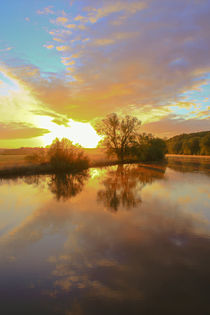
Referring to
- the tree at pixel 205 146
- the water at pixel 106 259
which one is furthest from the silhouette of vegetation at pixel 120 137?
the tree at pixel 205 146

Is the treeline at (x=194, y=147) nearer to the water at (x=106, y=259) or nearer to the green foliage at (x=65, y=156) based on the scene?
the green foliage at (x=65, y=156)

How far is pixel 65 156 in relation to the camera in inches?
1183

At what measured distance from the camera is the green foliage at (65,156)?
29.2 m

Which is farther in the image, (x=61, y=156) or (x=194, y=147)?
(x=194, y=147)

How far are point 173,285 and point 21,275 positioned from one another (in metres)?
3.74

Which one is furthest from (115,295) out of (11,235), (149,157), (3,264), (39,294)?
(149,157)

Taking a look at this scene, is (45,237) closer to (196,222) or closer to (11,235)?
(11,235)

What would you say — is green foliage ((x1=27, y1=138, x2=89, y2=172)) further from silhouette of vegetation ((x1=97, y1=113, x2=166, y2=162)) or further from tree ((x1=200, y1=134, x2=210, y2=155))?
tree ((x1=200, y1=134, x2=210, y2=155))

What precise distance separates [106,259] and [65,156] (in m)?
25.2

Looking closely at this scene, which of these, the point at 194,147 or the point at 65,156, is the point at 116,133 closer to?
the point at 65,156

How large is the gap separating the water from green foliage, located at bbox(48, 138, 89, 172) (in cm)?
1828

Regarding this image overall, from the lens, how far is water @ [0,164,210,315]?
4.11m

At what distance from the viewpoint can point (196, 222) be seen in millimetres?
8578

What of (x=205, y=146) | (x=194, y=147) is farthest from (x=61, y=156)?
(x=194, y=147)
